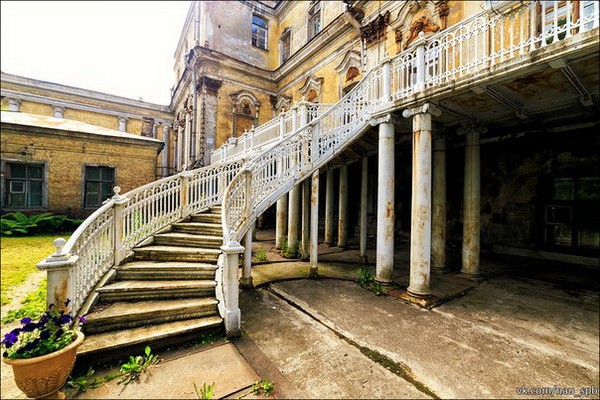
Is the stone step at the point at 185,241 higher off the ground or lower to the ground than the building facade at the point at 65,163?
lower

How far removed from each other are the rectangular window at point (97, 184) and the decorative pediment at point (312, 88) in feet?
39.9

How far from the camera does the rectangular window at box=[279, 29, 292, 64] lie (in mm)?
18812

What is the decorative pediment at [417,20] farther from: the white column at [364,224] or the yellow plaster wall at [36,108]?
the yellow plaster wall at [36,108]

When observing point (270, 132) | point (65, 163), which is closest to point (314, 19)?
point (270, 132)

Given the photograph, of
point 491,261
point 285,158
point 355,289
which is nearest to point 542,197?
point 491,261

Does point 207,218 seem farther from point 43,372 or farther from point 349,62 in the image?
point 349,62

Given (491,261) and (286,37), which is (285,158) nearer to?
(491,261)

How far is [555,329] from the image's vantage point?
14.6 ft

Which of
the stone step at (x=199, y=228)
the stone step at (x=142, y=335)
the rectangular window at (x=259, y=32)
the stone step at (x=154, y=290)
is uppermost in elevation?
the rectangular window at (x=259, y=32)

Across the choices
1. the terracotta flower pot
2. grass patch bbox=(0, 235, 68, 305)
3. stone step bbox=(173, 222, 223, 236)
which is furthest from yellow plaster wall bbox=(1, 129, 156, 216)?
the terracotta flower pot

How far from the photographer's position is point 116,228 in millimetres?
5043

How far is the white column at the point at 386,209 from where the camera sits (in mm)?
6336

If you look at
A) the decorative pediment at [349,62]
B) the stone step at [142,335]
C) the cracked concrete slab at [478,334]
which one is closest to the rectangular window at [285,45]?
the decorative pediment at [349,62]

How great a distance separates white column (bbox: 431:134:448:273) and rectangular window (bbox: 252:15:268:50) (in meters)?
17.2
